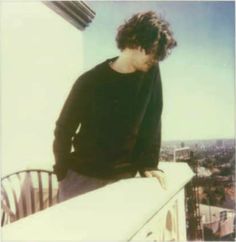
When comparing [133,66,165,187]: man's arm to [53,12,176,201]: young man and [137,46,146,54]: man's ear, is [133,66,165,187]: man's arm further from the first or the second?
[137,46,146,54]: man's ear

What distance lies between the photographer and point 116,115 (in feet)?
6.12

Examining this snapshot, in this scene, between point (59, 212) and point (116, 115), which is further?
point (116, 115)

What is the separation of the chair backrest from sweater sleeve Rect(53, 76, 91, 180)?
7 centimetres

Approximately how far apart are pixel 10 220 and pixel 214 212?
1.00 m

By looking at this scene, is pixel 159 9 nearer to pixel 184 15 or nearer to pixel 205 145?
pixel 184 15

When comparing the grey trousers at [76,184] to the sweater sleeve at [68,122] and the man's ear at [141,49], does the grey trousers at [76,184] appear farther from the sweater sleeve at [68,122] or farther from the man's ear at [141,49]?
the man's ear at [141,49]

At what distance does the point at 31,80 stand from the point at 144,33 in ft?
2.01

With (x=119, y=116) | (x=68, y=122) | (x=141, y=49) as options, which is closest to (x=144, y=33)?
(x=141, y=49)

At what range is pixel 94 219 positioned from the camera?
1.06m

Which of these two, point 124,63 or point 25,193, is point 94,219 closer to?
point 25,193

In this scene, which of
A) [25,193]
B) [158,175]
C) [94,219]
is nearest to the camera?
[94,219]

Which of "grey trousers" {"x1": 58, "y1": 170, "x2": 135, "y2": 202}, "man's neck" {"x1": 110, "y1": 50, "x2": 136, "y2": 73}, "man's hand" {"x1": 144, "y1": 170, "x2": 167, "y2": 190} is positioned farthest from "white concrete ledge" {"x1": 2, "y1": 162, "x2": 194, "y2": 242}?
"man's neck" {"x1": 110, "y1": 50, "x2": 136, "y2": 73}

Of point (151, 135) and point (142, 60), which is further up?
point (142, 60)

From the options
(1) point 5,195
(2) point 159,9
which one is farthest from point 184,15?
(1) point 5,195
